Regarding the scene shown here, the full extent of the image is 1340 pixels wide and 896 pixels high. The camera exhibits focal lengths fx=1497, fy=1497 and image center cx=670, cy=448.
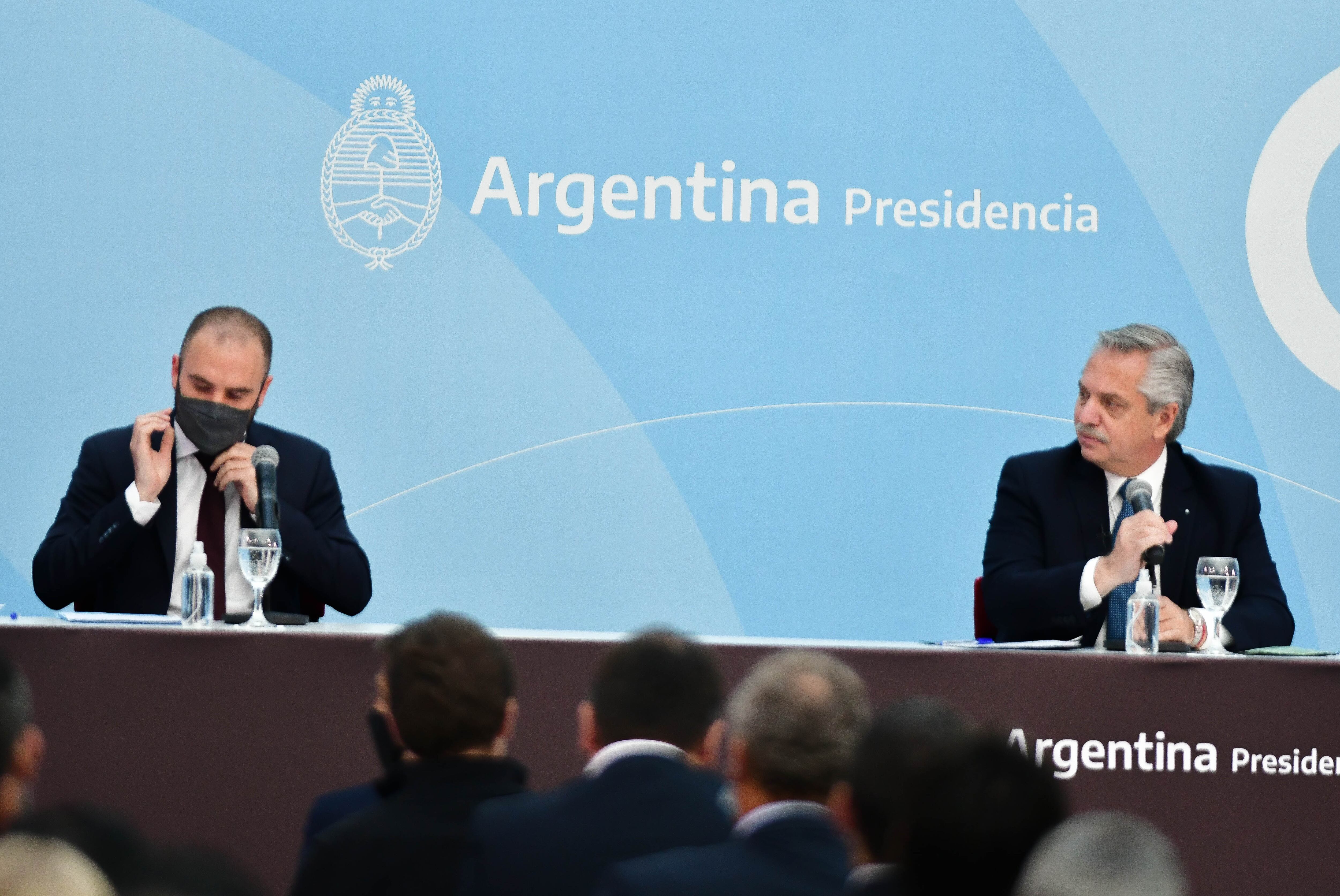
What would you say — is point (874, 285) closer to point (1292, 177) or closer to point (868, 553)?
point (868, 553)

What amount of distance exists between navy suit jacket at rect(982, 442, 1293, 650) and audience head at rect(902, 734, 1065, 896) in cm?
209

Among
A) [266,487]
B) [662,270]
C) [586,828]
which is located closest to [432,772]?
[586,828]

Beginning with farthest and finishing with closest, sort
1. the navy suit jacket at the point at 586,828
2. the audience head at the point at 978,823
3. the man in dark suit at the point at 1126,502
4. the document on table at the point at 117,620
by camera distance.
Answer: the man in dark suit at the point at 1126,502 → the document on table at the point at 117,620 → the navy suit jacket at the point at 586,828 → the audience head at the point at 978,823

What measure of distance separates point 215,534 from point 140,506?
7.2 inches

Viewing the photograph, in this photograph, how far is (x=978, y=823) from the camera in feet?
4.15

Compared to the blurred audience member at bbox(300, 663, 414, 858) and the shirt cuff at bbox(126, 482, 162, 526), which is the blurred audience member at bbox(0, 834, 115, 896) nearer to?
the blurred audience member at bbox(300, 663, 414, 858)

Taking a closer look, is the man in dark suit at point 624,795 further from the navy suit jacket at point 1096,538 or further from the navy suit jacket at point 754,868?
the navy suit jacket at point 1096,538

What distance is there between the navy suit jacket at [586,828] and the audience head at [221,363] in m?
1.87

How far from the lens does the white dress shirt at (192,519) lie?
3432 millimetres

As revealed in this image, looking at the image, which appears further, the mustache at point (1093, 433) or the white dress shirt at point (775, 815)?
the mustache at point (1093, 433)

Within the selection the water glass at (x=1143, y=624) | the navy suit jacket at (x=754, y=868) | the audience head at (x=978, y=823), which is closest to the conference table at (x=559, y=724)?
the water glass at (x=1143, y=624)

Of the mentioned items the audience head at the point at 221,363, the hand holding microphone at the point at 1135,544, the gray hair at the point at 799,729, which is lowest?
the gray hair at the point at 799,729

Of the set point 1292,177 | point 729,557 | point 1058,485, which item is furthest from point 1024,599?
point 1292,177

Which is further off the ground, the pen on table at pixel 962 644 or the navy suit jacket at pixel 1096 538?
the navy suit jacket at pixel 1096 538
